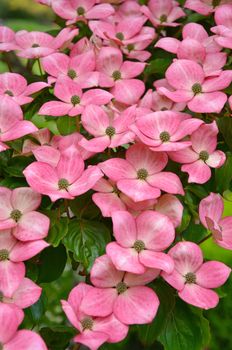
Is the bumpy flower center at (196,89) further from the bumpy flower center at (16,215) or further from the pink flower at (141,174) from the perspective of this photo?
the bumpy flower center at (16,215)

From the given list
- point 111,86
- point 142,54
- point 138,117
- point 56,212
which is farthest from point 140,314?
point 142,54

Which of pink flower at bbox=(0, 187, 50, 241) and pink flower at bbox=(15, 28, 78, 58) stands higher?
pink flower at bbox=(15, 28, 78, 58)

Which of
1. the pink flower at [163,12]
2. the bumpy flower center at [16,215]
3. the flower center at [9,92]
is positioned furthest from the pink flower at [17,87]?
the pink flower at [163,12]

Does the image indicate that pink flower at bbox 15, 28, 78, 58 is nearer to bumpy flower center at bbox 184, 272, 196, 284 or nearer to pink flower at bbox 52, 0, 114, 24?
pink flower at bbox 52, 0, 114, 24

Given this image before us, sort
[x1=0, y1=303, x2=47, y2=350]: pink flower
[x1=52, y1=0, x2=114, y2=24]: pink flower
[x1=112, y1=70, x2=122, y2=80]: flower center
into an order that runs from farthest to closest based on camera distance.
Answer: [x1=52, y1=0, x2=114, y2=24]: pink flower < [x1=112, y1=70, x2=122, y2=80]: flower center < [x1=0, y1=303, x2=47, y2=350]: pink flower

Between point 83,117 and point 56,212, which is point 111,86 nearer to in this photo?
point 83,117

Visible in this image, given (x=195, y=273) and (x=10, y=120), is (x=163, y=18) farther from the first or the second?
(x=195, y=273)

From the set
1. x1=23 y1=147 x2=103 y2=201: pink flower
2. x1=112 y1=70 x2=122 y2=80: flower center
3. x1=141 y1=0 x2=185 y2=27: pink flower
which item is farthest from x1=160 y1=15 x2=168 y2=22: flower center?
x1=23 y1=147 x2=103 y2=201: pink flower
